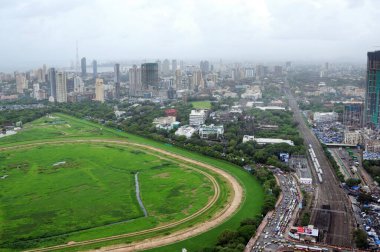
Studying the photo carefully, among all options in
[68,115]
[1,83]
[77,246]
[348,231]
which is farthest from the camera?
[1,83]

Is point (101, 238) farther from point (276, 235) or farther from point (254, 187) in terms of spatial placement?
point (254, 187)

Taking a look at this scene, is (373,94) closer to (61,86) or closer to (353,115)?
(353,115)

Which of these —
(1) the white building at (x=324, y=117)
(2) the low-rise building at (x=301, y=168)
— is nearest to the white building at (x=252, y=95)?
(1) the white building at (x=324, y=117)

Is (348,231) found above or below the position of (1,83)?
below

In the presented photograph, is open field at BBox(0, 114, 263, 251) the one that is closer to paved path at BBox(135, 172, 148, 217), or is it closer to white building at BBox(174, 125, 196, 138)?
paved path at BBox(135, 172, 148, 217)

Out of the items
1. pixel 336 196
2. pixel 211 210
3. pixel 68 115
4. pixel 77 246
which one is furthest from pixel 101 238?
pixel 68 115

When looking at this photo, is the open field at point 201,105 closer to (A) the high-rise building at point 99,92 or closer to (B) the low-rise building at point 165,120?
(B) the low-rise building at point 165,120
